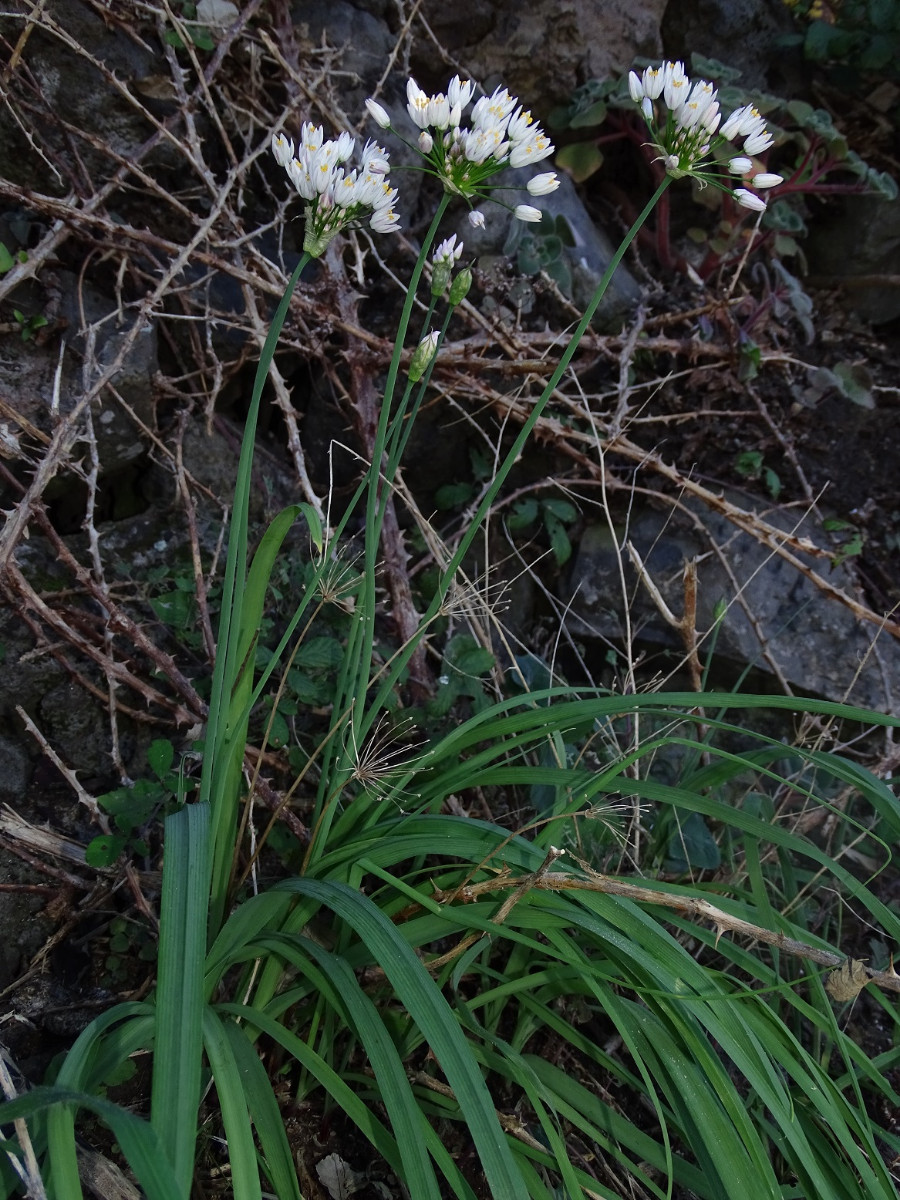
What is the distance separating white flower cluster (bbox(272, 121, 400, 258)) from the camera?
1061 millimetres

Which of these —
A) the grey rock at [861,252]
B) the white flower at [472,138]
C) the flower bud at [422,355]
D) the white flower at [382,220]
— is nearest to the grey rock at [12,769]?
the flower bud at [422,355]

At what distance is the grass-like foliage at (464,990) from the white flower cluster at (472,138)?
0.08m

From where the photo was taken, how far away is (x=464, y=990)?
1.62m

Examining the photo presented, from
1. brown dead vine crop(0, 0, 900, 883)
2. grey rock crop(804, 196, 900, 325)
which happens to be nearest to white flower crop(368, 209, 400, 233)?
brown dead vine crop(0, 0, 900, 883)

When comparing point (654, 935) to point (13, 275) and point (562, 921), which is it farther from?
point (13, 275)

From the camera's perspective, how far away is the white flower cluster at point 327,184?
3.48 feet

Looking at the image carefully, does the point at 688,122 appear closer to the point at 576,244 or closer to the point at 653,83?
the point at 653,83

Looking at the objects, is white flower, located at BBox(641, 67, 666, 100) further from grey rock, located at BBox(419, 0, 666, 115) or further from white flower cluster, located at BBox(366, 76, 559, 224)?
grey rock, located at BBox(419, 0, 666, 115)

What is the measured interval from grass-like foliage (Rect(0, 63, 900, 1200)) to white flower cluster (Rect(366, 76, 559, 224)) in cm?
8

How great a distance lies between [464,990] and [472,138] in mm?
1466

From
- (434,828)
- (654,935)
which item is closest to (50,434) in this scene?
(434,828)

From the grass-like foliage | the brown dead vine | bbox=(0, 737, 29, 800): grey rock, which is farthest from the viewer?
the brown dead vine

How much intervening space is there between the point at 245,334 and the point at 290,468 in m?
0.41

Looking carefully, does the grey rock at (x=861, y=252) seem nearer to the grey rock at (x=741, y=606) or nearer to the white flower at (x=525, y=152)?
the grey rock at (x=741, y=606)
